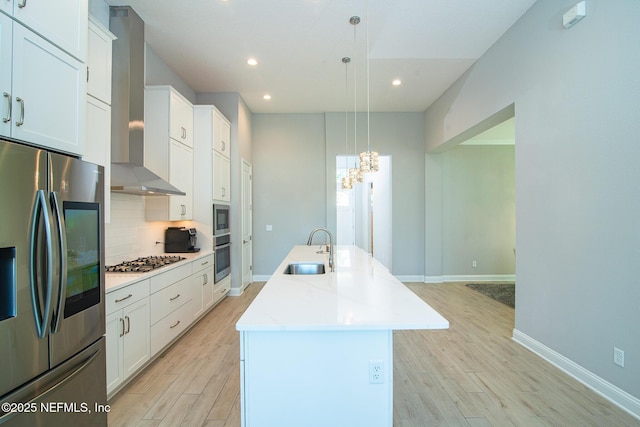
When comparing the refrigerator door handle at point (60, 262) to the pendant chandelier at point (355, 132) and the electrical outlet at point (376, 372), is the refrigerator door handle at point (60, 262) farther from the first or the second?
the pendant chandelier at point (355, 132)

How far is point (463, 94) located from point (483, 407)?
12.3 ft

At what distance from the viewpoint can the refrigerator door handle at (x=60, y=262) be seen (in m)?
1.33

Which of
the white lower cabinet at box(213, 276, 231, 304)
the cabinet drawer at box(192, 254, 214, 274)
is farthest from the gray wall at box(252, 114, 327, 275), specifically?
the cabinet drawer at box(192, 254, 214, 274)

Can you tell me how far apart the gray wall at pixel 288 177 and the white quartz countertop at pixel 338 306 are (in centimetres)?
337

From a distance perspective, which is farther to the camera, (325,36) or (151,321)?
(325,36)

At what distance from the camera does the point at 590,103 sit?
2127 mm

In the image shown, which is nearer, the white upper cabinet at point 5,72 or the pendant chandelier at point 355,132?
the white upper cabinet at point 5,72

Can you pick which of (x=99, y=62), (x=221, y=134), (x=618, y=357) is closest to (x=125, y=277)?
(x=99, y=62)

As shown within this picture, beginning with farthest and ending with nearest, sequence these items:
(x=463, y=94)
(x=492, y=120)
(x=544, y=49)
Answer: (x=463, y=94)
(x=492, y=120)
(x=544, y=49)

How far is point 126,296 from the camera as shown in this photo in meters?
2.06

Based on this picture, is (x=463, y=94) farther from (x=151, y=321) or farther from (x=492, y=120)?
(x=151, y=321)

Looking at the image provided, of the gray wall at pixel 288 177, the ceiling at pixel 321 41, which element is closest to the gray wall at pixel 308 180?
the gray wall at pixel 288 177

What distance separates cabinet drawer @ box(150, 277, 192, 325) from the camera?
2.45 m

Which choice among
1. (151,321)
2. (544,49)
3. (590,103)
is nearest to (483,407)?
(590,103)
